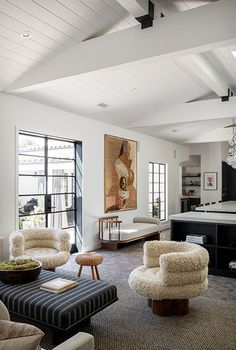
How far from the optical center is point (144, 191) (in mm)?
8594

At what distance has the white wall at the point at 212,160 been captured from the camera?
10.9 meters

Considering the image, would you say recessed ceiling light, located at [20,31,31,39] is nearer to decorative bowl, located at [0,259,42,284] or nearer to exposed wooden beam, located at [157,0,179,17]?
exposed wooden beam, located at [157,0,179,17]

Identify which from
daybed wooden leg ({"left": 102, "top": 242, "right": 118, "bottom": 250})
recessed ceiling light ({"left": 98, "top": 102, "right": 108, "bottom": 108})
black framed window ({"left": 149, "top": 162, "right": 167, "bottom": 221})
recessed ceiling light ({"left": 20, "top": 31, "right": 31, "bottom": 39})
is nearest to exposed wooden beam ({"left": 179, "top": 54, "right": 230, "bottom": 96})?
recessed ceiling light ({"left": 98, "top": 102, "right": 108, "bottom": 108})

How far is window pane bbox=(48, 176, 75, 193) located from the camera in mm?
5840

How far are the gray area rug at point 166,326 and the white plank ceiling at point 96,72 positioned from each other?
284 cm

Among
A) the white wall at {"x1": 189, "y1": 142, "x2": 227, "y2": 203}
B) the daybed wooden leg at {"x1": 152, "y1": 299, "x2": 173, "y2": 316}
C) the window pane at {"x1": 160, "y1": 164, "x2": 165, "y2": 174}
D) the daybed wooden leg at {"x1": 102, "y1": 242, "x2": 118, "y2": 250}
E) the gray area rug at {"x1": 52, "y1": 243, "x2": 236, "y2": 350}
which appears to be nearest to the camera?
the gray area rug at {"x1": 52, "y1": 243, "x2": 236, "y2": 350}

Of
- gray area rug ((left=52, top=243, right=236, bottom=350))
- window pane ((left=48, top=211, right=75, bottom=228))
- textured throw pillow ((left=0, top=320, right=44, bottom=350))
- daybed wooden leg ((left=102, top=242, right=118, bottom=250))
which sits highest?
textured throw pillow ((left=0, top=320, right=44, bottom=350))

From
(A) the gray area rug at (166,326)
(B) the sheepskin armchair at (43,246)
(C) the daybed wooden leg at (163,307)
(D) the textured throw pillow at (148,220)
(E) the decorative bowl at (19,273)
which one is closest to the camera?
(A) the gray area rug at (166,326)

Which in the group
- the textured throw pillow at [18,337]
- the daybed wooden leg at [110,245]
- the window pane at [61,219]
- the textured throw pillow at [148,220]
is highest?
the textured throw pillow at [18,337]

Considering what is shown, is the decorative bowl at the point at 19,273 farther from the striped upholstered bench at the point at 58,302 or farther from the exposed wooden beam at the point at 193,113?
the exposed wooden beam at the point at 193,113

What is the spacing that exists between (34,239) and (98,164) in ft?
8.22

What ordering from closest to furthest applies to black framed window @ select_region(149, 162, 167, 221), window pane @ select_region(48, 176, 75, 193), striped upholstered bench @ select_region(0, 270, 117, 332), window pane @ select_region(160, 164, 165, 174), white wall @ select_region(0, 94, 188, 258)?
striped upholstered bench @ select_region(0, 270, 117, 332), white wall @ select_region(0, 94, 188, 258), window pane @ select_region(48, 176, 75, 193), black framed window @ select_region(149, 162, 167, 221), window pane @ select_region(160, 164, 165, 174)

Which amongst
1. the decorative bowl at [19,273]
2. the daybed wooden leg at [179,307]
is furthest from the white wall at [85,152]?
the daybed wooden leg at [179,307]

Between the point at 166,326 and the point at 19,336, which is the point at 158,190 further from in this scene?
the point at 19,336
